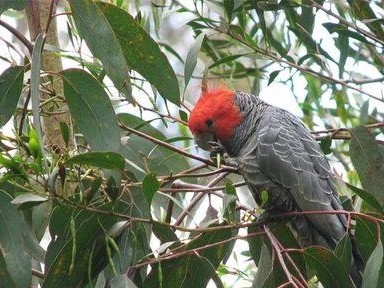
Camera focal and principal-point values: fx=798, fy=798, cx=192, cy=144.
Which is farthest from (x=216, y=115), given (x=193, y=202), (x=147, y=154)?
(x=193, y=202)

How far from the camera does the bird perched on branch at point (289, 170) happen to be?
314cm

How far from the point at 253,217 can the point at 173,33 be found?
14.8 ft

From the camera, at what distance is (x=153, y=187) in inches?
92.9

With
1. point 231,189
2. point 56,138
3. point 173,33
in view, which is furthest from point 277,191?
point 173,33

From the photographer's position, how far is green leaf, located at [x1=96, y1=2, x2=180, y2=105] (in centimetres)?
258

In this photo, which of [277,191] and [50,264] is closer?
[50,264]

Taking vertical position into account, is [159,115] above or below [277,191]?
above

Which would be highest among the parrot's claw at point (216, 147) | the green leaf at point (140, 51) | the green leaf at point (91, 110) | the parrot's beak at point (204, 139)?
the green leaf at point (140, 51)

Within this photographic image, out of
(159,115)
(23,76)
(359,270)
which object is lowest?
(359,270)

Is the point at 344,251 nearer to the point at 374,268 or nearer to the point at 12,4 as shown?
the point at 374,268

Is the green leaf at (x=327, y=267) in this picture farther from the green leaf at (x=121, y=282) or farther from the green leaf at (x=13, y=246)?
the green leaf at (x=13, y=246)

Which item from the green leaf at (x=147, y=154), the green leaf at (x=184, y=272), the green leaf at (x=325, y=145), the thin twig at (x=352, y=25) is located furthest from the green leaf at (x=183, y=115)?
the green leaf at (x=184, y=272)

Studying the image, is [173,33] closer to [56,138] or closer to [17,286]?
[56,138]

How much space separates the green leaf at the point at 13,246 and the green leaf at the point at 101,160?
0.37 m
